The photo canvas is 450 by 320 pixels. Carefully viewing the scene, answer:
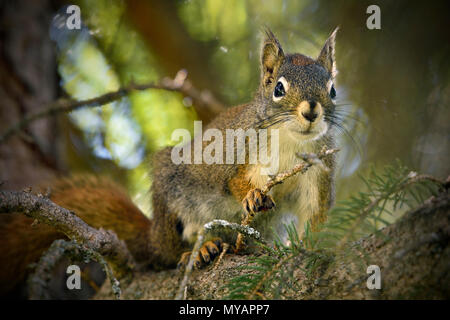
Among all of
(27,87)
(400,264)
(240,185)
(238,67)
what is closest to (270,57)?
(240,185)

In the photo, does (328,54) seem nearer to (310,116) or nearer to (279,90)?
(279,90)

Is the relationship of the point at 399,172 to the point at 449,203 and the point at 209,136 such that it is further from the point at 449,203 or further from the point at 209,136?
the point at 209,136

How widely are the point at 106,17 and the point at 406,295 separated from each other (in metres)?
2.11

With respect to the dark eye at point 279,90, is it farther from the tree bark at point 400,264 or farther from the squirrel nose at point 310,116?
the tree bark at point 400,264

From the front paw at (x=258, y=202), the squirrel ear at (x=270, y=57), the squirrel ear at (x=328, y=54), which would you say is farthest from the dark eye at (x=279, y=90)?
the front paw at (x=258, y=202)

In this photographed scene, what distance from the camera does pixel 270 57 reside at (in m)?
1.44

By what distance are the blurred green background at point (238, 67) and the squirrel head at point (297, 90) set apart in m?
0.43

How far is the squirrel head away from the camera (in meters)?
1.16

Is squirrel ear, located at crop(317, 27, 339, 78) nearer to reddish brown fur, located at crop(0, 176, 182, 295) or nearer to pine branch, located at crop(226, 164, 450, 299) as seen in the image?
pine branch, located at crop(226, 164, 450, 299)

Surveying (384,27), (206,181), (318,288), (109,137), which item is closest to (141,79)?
(109,137)

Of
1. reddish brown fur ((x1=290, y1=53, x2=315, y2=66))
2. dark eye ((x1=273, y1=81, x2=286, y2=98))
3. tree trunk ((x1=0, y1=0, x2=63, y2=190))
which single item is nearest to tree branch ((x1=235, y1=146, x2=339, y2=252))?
dark eye ((x1=273, y1=81, x2=286, y2=98))

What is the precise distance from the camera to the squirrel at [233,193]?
4.09 feet

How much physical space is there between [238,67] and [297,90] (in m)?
0.98

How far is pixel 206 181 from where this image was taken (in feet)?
4.93
